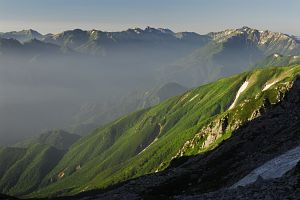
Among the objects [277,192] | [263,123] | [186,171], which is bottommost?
[186,171]

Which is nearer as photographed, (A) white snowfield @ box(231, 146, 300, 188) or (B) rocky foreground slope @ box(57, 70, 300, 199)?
(B) rocky foreground slope @ box(57, 70, 300, 199)

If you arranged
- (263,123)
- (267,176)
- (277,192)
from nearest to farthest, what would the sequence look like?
(277,192), (267,176), (263,123)

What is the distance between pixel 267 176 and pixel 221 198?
14957 millimetres

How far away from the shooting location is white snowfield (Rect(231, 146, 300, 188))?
2243 inches

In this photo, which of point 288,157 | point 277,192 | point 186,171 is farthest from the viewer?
point 186,171

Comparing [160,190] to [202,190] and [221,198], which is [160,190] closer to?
[202,190]

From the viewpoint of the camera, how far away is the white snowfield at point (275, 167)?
187 ft

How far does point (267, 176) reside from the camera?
5791 centimetres

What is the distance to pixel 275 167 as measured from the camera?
2362 inches

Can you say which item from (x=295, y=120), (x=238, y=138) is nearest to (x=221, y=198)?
(x=295, y=120)

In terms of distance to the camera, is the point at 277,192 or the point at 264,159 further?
the point at 264,159

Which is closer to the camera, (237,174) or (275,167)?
(275,167)

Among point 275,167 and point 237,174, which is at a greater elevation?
point 275,167

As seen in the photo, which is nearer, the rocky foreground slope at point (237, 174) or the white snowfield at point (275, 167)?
the rocky foreground slope at point (237, 174)
